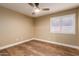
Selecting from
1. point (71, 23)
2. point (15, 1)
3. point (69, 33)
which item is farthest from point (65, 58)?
point (15, 1)

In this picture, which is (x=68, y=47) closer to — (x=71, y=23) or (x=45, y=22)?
(x=71, y=23)

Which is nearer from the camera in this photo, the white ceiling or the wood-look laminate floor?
the white ceiling

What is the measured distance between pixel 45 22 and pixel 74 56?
32.7 inches

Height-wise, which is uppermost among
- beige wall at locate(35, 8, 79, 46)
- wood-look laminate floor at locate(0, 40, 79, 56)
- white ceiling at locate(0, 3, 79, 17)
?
white ceiling at locate(0, 3, 79, 17)

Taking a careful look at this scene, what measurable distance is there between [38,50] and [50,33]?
42 cm

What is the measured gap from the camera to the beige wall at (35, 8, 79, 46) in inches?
45.6

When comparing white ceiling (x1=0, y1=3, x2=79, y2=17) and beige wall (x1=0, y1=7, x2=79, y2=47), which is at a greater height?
white ceiling (x1=0, y1=3, x2=79, y2=17)

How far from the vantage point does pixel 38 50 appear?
3.92 ft

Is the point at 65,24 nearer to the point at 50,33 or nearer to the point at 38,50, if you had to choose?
the point at 50,33

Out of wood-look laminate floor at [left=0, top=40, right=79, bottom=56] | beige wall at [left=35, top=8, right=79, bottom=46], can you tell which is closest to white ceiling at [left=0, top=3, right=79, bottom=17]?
beige wall at [left=35, top=8, right=79, bottom=46]

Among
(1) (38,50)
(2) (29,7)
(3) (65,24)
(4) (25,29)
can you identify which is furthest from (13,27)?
(3) (65,24)

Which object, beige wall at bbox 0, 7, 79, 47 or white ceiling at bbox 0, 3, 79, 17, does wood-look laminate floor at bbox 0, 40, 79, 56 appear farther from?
white ceiling at bbox 0, 3, 79, 17

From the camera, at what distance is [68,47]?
1.22 metres

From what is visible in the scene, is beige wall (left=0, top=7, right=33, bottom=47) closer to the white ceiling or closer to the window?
the white ceiling
